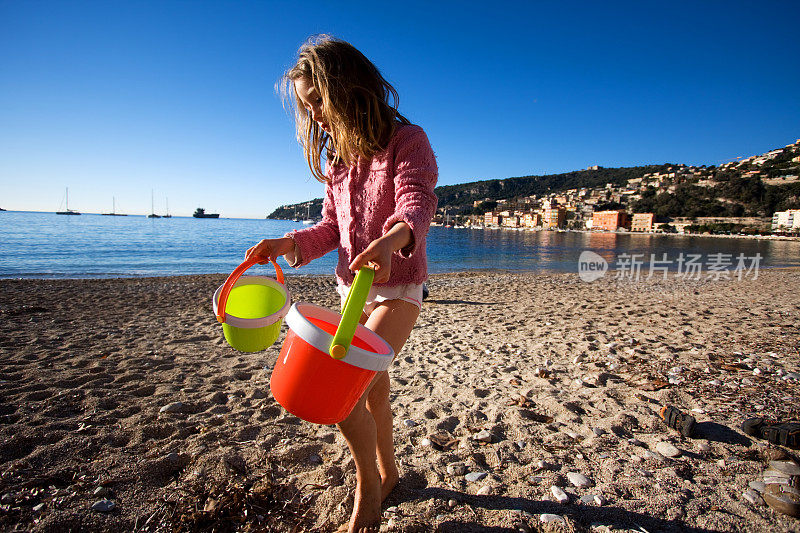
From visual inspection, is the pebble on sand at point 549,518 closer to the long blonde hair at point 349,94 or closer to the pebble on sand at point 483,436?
the pebble on sand at point 483,436

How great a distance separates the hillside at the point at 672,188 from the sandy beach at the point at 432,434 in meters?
54.8

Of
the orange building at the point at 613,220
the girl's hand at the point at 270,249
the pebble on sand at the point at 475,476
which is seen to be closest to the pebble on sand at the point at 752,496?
the pebble on sand at the point at 475,476

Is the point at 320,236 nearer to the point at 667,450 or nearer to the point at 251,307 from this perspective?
the point at 251,307

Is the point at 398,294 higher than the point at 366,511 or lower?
higher

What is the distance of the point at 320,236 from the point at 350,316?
88 centimetres

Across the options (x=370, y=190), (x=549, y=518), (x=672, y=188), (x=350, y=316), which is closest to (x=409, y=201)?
(x=370, y=190)

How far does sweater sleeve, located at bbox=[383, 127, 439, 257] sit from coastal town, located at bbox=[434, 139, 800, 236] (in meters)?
85.7

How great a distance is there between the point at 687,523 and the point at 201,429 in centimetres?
279

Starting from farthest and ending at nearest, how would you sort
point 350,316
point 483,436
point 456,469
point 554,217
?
1. point 554,217
2. point 483,436
3. point 456,469
4. point 350,316

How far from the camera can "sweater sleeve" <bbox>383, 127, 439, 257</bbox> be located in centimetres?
136

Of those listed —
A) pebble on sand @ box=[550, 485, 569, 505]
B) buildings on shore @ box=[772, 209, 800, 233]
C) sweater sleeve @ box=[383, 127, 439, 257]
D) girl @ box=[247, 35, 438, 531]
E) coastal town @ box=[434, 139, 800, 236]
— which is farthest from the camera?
coastal town @ box=[434, 139, 800, 236]

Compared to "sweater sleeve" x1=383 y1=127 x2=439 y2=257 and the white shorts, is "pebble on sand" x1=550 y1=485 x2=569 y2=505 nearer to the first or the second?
the white shorts

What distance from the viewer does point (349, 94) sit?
1.53m

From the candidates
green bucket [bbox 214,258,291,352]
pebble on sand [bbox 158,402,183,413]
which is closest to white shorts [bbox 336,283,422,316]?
green bucket [bbox 214,258,291,352]
